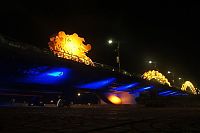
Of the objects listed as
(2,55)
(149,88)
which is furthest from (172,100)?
(149,88)

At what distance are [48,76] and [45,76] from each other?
1.80 ft

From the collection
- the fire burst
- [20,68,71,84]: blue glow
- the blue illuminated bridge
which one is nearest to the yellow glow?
the blue illuminated bridge

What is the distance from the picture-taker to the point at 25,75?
4497 cm

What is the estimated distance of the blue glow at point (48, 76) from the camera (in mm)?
44562

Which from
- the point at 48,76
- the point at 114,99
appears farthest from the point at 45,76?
the point at 114,99

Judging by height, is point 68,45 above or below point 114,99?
above

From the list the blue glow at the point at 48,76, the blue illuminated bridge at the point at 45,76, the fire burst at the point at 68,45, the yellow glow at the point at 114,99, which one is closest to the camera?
the blue illuminated bridge at the point at 45,76

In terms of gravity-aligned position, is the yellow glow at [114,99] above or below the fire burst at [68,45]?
below

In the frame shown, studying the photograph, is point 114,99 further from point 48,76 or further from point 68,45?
point 48,76

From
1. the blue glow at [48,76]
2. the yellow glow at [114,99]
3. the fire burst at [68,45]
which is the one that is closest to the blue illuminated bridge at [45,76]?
the blue glow at [48,76]

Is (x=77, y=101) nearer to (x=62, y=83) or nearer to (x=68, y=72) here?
(x=62, y=83)

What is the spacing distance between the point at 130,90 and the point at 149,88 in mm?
10464

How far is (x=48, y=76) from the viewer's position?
157 feet

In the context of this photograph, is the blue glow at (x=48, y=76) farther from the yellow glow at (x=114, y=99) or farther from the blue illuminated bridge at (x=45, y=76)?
the yellow glow at (x=114, y=99)
